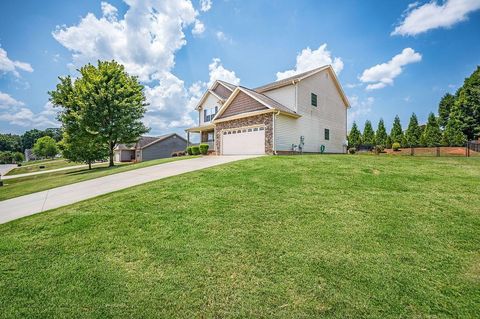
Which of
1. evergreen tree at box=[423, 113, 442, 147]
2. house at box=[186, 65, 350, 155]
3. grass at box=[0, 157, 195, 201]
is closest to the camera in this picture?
grass at box=[0, 157, 195, 201]

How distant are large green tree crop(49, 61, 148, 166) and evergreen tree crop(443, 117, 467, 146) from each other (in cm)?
3309

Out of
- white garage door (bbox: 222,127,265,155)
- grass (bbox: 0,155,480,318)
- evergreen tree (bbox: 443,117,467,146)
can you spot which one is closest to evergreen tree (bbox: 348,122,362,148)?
evergreen tree (bbox: 443,117,467,146)

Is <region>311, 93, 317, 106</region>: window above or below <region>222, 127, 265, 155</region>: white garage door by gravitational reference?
above

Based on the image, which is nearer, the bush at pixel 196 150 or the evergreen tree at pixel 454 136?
the bush at pixel 196 150

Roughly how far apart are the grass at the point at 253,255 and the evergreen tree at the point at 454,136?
1025 inches

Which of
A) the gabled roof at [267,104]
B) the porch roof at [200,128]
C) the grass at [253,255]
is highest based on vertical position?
the gabled roof at [267,104]

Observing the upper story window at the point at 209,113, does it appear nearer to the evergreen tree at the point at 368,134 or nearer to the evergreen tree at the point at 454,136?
the evergreen tree at the point at 368,134

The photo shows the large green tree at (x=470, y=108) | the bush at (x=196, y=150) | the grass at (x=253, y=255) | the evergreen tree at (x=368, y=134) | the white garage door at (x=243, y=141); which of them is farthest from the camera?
the evergreen tree at (x=368, y=134)

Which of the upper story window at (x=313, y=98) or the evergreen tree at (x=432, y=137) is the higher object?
the upper story window at (x=313, y=98)

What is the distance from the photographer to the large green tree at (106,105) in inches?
763

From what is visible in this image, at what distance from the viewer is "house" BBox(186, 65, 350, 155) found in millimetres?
16156

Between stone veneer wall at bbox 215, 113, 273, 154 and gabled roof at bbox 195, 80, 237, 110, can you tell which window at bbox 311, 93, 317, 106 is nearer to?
stone veneer wall at bbox 215, 113, 273, 154

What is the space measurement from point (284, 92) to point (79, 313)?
705 inches

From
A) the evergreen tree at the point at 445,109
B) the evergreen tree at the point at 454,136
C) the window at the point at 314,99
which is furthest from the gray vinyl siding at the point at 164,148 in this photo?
the evergreen tree at the point at 445,109
